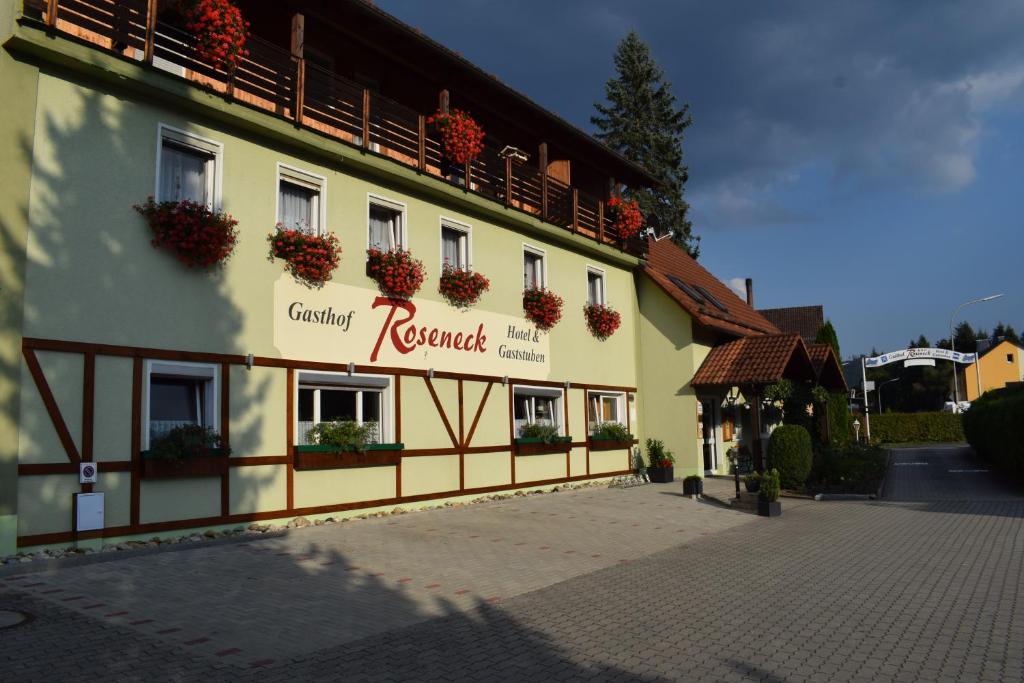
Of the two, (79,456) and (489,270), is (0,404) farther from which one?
(489,270)

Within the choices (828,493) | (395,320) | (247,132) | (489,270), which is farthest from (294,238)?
(828,493)

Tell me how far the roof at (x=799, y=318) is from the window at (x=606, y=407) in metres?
38.2

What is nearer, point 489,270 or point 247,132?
point 247,132

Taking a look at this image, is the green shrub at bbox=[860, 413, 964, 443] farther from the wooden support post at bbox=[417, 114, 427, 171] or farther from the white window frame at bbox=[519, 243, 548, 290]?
the wooden support post at bbox=[417, 114, 427, 171]

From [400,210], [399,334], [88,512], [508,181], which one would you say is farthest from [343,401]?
[508,181]

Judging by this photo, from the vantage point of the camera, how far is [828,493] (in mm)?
17844

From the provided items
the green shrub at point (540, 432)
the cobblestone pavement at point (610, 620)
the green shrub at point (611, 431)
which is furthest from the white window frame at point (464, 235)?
the cobblestone pavement at point (610, 620)

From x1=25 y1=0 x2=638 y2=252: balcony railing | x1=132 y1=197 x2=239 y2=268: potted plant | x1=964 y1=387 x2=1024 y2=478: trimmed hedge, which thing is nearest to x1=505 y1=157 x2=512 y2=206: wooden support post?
x1=25 y1=0 x2=638 y2=252: balcony railing

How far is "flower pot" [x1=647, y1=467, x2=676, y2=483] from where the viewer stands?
20.3m

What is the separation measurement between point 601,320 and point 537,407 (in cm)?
322

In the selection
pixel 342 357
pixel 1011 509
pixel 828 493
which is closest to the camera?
pixel 342 357

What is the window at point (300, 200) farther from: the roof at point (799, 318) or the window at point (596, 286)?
the roof at point (799, 318)

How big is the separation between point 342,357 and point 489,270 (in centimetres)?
463

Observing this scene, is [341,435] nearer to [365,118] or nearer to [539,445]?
[365,118]
